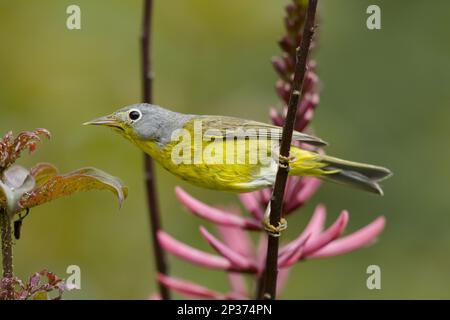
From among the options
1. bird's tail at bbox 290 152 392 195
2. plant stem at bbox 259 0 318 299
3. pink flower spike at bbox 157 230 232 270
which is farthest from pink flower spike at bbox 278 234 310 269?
bird's tail at bbox 290 152 392 195

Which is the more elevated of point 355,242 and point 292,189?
point 292,189

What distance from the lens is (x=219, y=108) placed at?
655cm

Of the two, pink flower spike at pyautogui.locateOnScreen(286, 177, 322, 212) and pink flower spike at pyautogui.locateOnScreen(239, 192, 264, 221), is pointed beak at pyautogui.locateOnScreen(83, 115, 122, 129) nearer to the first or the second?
pink flower spike at pyautogui.locateOnScreen(239, 192, 264, 221)

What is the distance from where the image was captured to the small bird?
3316mm

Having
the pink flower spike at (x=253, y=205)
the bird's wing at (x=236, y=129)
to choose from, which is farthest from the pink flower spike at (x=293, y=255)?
the bird's wing at (x=236, y=129)

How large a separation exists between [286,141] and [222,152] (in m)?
1.19

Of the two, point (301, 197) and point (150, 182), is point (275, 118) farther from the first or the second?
point (150, 182)

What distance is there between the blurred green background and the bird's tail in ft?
6.24

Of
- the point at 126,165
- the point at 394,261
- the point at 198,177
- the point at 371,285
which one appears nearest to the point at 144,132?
the point at 198,177

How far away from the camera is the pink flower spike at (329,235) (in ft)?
8.65

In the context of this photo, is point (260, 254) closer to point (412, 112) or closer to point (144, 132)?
point (144, 132)

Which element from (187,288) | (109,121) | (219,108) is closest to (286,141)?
(187,288)

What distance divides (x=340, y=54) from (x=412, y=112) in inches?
32.3
